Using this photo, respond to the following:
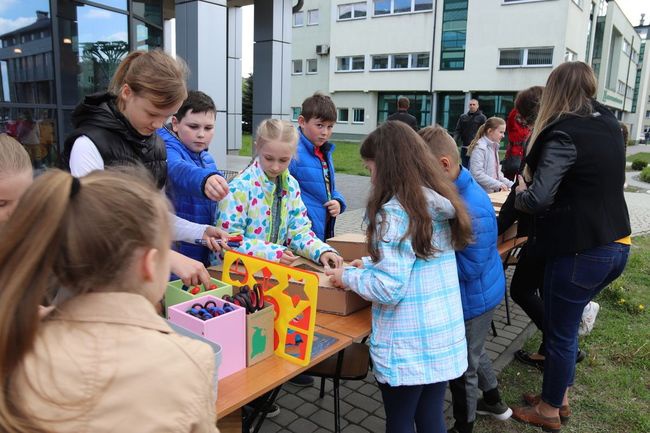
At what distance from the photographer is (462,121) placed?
10.3 metres

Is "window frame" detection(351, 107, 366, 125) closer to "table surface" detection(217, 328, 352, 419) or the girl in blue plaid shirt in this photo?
the girl in blue plaid shirt

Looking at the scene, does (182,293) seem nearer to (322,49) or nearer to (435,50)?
(435,50)

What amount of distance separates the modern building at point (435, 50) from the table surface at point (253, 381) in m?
24.4

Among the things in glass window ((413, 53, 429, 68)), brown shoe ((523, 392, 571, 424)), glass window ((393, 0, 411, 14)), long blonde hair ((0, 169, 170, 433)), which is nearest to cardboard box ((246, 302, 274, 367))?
long blonde hair ((0, 169, 170, 433))

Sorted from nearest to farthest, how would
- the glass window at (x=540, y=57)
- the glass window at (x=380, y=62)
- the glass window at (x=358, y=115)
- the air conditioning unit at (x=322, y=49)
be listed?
the glass window at (x=540, y=57), the glass window at (x=380, y=62), the glass window at (x=358, y=115), the air conditioning unit at (x=322, y=49)

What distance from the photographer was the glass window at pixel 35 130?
20.0 ft

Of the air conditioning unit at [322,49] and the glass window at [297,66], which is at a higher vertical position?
the air conditioning unit at [322,49]

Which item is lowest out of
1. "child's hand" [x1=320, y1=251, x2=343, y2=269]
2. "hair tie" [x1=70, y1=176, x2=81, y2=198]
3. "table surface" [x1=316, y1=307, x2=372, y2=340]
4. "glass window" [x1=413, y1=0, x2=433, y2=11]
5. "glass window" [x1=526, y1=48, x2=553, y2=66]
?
"table surface" [x1=316, y1=307, x2=372, y2=340]

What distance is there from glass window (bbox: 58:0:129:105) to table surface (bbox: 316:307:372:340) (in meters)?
5.43

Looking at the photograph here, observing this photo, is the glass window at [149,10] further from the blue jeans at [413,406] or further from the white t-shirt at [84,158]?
the blue jeans at [413,406]

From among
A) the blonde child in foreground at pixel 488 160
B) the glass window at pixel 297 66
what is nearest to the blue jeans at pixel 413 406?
the blonde child in foreground at pixel 488 160

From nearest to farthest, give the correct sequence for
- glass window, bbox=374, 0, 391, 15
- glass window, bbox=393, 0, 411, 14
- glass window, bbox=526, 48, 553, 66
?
glass window, bbox=526, 48, 553, 66 < glass window, bbox=393, 0, 411, 14 < glass window, bbox=374, 0, 391, 15

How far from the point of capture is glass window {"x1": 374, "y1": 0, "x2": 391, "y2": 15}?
2756 centimetres

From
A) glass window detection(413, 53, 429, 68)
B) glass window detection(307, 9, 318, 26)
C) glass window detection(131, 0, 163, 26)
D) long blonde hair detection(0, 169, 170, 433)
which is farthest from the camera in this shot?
glass window detection(307, 9, 318, 26)
